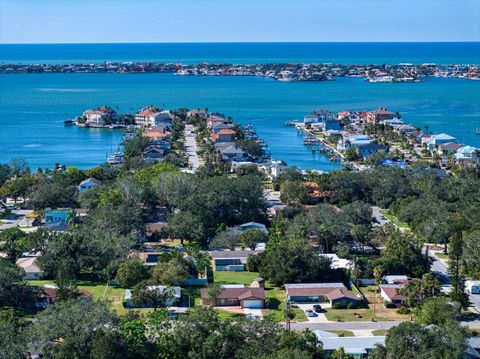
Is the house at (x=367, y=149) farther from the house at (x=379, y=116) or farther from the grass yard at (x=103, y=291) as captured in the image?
the grass yard at (x=103, y=291)

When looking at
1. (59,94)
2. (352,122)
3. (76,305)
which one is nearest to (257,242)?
(76,305)

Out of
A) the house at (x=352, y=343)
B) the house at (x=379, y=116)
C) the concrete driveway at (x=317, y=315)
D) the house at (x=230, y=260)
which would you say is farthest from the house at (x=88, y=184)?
the house at (x=379, y=116)

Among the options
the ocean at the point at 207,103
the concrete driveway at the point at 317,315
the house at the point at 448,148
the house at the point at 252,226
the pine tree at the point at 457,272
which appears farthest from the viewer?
the ocean at the point at 207,103

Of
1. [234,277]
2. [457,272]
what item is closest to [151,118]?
[234,277]

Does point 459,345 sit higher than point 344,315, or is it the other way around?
point 459,345

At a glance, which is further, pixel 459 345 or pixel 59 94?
pixel 59 94

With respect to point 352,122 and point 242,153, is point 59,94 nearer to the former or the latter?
point 352,122

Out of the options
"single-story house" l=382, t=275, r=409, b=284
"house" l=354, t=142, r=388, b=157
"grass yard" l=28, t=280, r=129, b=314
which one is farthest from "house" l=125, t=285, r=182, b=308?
"house" l=354, t=142, r=388, b=157
